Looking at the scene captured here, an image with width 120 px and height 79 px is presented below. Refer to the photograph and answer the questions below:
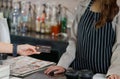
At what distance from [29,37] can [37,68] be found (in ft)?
4.61

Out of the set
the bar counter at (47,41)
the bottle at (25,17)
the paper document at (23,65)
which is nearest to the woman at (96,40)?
the paper document at (23,65)

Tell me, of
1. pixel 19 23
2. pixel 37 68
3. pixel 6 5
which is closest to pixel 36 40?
pixel 19 23

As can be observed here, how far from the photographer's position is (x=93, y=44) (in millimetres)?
1893

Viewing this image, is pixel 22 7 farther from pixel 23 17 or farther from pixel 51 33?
pixel 51 33

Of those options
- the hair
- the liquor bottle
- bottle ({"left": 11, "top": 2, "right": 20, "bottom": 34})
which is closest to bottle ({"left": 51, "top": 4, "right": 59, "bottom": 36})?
the liquor bottle

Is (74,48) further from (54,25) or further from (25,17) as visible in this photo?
(25,17)

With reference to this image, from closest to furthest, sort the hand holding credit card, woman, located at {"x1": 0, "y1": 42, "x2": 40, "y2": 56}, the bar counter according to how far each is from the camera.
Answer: the hand holding credit card → woman, located at {"x1": 0, "y1": 42, "x2": 40, "y2": 56} → the bar counter

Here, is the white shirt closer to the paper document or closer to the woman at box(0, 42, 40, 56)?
the paper document

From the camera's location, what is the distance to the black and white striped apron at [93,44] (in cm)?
185

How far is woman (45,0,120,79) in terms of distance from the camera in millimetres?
1817

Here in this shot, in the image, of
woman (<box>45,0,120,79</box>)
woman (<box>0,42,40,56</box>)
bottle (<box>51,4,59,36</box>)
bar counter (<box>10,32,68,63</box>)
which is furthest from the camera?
bottle (<box>51,4,59,36</box>)

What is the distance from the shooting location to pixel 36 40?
3.11 metres

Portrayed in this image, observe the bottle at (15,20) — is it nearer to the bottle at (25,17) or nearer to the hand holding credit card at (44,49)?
the bottle at (25,17)

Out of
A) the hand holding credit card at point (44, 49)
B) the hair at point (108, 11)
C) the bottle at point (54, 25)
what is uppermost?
the hair at point (108, 11)
